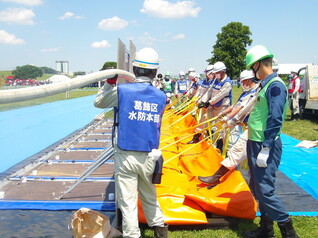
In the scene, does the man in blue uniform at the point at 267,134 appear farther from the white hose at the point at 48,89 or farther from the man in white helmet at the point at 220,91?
the man in white helmet at the point at 220,91

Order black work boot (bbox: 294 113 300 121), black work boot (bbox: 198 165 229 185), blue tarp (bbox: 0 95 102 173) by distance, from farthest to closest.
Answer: black work boot (bbox: 294 113 300 121) < blue tarp (bbox: 0 95 102 173) < black work boot (bbox: 198 165 229 185)

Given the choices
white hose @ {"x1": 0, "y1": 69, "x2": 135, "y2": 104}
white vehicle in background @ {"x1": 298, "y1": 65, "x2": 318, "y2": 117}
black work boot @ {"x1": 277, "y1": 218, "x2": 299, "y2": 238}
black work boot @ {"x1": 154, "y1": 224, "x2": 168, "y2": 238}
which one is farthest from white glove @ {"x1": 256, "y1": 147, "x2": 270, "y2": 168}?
white vehicle in background @ {"x1": 298, "y1": 65, "x2": 318, "y2": 117}

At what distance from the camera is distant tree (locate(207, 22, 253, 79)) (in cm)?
5816

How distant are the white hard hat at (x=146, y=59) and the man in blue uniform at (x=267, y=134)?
96cm

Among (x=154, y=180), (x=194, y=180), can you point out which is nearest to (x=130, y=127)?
(x=154, y=180)

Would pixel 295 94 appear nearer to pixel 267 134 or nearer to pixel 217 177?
pixel 217 177

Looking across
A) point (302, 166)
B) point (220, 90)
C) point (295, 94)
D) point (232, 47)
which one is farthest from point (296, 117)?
point (232, 47)

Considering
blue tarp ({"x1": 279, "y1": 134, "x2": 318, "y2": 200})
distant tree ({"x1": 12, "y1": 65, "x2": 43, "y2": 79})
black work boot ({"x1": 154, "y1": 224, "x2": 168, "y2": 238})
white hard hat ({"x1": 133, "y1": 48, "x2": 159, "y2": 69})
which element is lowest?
blue tarp ({"x1": 279, "y1": 134, "x2": 318, "y2": 200})

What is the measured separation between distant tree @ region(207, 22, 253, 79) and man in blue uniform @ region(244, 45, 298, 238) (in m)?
56.5

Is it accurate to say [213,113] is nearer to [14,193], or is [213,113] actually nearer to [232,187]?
[232,187]

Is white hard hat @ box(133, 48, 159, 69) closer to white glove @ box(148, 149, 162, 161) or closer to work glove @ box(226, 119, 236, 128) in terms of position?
white glove @ box(148, 149, 162, 161)

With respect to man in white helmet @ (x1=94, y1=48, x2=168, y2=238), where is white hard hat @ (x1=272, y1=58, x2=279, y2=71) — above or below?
above

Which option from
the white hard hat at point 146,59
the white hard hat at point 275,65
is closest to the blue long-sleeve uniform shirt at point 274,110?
the white hard hat at point 275,65

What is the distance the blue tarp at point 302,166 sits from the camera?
4754 mm
